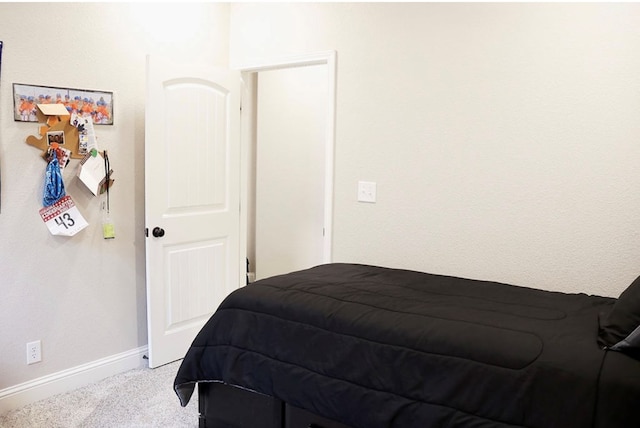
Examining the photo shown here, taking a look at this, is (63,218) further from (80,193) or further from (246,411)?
(246,411)

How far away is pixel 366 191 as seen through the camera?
10.2 feet

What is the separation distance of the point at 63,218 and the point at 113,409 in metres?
1.07

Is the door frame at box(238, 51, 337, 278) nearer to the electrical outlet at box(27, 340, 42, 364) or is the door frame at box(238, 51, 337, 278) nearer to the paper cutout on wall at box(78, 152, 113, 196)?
the paper cutout on wall at box(78, 152, 113, 196)

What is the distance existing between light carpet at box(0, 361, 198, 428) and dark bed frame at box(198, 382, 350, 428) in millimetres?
262

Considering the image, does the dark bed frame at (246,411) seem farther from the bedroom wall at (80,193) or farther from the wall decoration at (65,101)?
the wall decoration at (65,101)

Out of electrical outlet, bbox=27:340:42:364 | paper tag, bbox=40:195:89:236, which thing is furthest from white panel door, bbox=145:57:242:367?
electrical outlet, bbox=27:340:42:364

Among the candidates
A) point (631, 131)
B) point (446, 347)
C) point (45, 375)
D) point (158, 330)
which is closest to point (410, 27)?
point (631, 131)

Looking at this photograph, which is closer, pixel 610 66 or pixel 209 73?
pixel 610 66

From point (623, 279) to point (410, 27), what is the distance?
174cm

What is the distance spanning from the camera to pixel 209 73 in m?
3.32

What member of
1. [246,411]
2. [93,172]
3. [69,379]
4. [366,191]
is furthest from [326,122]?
[69,379]

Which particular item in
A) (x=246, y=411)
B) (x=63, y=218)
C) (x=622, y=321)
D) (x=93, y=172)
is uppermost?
(x=93, y=172)

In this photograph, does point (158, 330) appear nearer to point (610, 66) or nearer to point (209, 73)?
point (209, 73)

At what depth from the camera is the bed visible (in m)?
1.54
